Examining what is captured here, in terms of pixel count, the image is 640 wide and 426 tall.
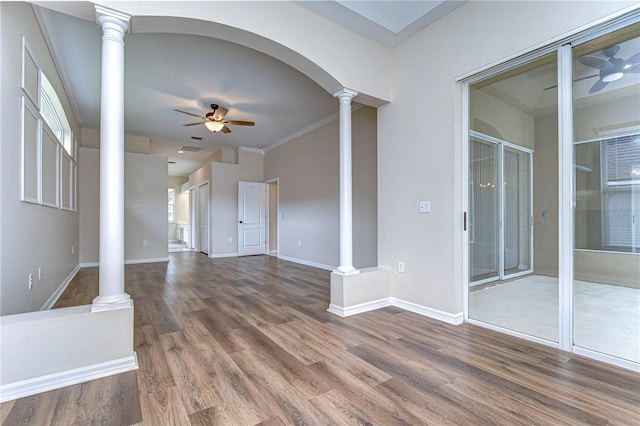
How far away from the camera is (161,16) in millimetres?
2035

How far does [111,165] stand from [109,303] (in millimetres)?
894

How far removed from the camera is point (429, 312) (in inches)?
116

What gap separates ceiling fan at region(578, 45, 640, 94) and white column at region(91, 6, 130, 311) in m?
3.33

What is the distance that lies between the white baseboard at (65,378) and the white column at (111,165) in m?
0.37

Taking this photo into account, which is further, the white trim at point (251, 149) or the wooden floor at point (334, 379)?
the white trim at point (251, 149)

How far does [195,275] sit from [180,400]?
3.78m

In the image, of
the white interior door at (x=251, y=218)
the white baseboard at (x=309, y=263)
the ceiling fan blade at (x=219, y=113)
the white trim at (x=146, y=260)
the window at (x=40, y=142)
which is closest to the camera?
the window at (x=40, y=142)

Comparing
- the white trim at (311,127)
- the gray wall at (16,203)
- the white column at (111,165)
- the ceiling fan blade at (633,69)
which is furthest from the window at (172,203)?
the ceiling fan blade at (633,69)

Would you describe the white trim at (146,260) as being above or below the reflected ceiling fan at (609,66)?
below

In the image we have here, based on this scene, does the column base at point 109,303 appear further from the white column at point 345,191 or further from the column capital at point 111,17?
the white column at point 345,191

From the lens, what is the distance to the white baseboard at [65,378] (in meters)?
1.57

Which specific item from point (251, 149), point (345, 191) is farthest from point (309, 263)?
point (251, 149)

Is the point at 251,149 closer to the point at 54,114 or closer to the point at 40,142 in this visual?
the point at 54,114

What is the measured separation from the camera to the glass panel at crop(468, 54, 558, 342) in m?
2.38
